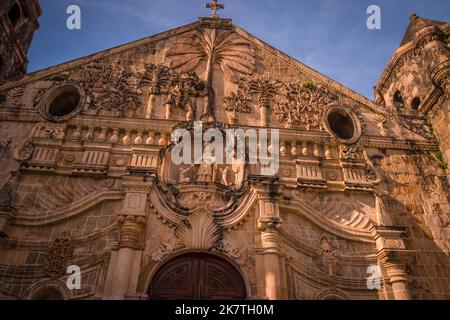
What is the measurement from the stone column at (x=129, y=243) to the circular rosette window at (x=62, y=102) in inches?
122

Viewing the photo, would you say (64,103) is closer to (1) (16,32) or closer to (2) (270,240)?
(1) (16,32)

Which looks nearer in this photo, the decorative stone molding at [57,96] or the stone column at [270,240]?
the stone column at [270,240]

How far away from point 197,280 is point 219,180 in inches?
101

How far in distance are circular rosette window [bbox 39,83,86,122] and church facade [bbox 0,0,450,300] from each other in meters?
0.04

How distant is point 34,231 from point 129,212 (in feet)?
7.49

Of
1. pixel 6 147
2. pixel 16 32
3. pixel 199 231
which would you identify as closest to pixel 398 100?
pixel 199 231

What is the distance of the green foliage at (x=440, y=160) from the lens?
10.1 metres

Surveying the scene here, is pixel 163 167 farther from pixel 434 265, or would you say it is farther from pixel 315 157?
pixel 434 265

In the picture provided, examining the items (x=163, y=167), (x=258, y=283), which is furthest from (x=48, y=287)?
(x=258, y=283)

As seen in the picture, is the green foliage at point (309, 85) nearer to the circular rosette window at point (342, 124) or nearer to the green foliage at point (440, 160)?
the circular rosette window at point (342, 124)

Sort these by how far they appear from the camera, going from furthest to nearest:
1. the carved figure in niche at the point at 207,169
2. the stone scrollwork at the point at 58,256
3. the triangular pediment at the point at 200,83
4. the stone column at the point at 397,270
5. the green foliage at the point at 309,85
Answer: the green foliage at the point at 309,85
the triangular pediment at the point at 200,83
the carved figure in niche at the point at 207,169
the stone column at the point at 397,270
the stone scrollwork at the point at 58,256

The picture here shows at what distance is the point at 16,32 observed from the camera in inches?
589

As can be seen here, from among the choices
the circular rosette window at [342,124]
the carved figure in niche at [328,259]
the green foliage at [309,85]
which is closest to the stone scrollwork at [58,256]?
the carved figure in niche at [328,259]

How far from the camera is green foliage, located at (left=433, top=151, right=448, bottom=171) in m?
10.1
